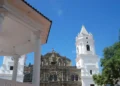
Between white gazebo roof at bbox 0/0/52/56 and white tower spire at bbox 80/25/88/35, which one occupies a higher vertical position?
white tower spire at bbox 80/25/88/35

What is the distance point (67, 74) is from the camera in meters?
41.2

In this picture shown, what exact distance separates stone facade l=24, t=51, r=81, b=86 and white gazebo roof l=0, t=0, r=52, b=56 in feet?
92.5

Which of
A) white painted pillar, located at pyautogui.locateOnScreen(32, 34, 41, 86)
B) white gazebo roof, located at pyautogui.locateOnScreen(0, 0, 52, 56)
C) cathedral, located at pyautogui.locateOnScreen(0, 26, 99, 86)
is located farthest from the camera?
cathedral, located at pyautogui.locateOnScreen(0, 26, 99, 86)

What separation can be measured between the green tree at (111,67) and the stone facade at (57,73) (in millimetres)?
14614

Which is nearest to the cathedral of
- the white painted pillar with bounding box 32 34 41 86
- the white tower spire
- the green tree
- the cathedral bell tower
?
the cathedral bell tower

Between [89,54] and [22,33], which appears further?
[89,54]

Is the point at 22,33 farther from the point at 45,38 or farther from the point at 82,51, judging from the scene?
the point at 82,51

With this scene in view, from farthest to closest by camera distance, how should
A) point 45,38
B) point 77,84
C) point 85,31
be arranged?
1. point 85,31
2. point 77,84
3. point 45,38

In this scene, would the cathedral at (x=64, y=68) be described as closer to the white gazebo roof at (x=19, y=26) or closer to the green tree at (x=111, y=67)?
the green tree at (x=111, y=67)

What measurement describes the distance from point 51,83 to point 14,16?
3367cm

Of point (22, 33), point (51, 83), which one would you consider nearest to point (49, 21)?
point (22, 33)

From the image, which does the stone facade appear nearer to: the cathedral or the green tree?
the cathedral

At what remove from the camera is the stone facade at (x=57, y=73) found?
39906 millimetres

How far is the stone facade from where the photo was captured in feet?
131
